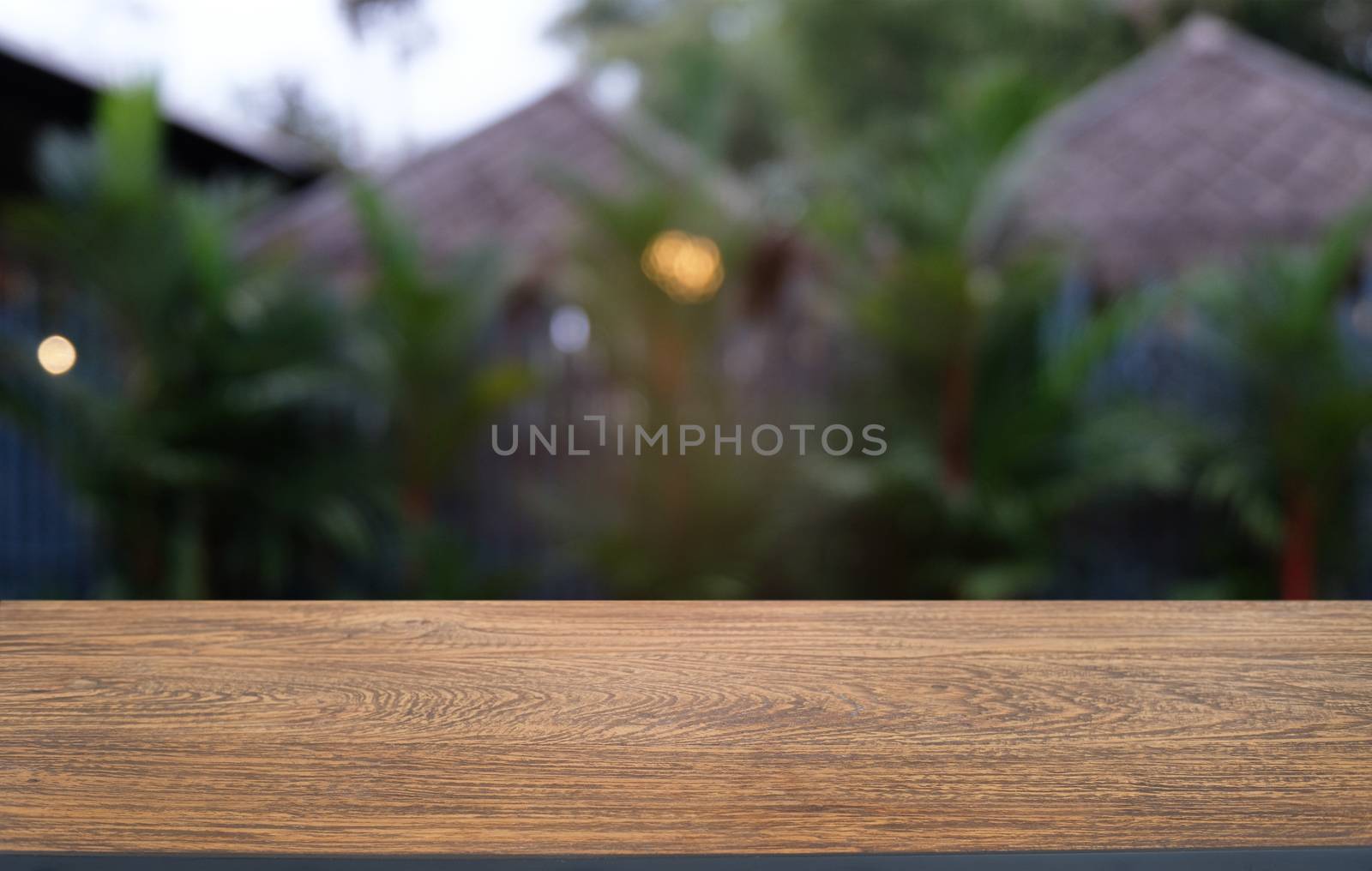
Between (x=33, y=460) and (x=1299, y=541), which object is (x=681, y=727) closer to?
(x=1299, y=541)

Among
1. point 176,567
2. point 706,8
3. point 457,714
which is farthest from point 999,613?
point 706,8

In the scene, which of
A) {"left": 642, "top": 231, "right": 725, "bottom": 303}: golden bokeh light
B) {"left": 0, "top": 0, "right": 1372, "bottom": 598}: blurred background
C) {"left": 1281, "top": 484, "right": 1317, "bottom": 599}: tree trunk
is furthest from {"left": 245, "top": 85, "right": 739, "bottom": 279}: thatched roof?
{"left": 1281, "top": 484, "right": 1317, "bottom": 599}: tree trunk

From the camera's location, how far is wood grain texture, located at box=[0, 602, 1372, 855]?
61 cm

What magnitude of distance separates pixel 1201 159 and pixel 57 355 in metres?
4.94

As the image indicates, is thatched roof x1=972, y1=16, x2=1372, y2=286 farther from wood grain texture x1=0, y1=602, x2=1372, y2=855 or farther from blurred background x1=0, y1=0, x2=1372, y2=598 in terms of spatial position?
wood grain texture x1=0, y1=602, x2=1372, y2=855

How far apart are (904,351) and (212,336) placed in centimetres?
218

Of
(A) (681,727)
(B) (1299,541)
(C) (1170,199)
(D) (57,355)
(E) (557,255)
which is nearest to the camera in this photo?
(A) (681,727)

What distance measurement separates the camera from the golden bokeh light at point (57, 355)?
3148mm

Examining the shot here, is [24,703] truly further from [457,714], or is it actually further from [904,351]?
[904,351]

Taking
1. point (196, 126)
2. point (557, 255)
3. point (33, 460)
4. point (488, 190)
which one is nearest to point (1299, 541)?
point (557, 255)

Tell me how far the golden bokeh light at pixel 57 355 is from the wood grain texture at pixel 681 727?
A: 2711 millimetres

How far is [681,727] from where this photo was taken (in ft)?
2.32

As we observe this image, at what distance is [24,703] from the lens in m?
0.74

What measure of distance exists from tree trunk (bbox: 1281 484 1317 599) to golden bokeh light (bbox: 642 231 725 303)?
1836 millimetres
